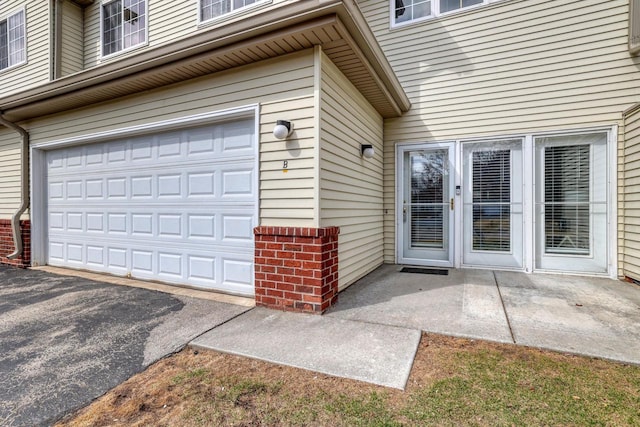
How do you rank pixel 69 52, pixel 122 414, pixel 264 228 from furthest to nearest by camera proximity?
pixel 69 52 → pixel 264 228 → pixel 122 414

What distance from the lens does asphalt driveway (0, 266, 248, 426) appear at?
6.38 ft

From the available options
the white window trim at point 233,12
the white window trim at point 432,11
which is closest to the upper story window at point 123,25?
the white window trim at point 233,12

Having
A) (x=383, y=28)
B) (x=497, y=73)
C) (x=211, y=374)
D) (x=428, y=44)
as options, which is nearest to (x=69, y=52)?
(x=383, y=28)

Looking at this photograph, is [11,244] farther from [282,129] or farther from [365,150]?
[365,150]

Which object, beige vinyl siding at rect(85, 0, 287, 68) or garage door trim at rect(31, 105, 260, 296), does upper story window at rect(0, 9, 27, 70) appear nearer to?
beige vinyl siding at rect(85, 0, 287, 68)

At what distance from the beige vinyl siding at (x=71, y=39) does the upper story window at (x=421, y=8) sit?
731 centimetres

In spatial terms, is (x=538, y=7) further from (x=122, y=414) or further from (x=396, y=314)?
(x=122, y=414)

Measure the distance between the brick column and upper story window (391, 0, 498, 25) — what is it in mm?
4690

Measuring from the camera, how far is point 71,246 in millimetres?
5516

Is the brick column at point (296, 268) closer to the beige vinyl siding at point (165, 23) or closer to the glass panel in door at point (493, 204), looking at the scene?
the glass panel in door at point (493, 204)

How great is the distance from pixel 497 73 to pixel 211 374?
19.4 feet

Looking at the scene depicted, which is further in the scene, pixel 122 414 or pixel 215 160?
pixel 215 160

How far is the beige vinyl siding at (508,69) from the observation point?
15.2 feet

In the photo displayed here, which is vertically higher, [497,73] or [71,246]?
[497,73]
